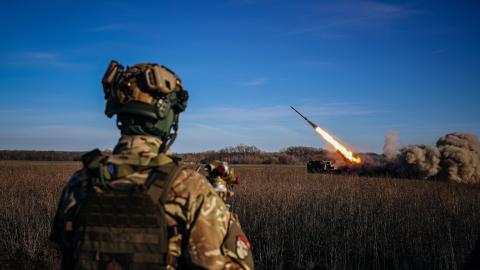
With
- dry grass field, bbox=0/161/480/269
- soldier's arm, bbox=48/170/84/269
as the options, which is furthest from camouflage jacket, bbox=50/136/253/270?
dry grass field, bbox=0/161/480/269

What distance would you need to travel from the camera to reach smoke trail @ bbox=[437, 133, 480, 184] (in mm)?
26312

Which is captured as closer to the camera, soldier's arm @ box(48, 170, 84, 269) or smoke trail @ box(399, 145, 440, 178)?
soldier's arm @ box(48, 170, 84, 269)

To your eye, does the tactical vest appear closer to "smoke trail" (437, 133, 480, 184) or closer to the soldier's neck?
the soldier's neck

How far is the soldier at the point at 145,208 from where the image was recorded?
2.27 meters

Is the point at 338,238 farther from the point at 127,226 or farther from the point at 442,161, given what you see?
the point at 442,161

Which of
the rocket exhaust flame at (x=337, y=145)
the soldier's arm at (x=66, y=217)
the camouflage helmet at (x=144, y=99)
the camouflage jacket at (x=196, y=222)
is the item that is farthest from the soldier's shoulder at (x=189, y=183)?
the rocket exhaust flame at (x=337, y=145)

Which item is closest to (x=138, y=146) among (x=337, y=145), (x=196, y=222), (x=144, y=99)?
(x=144, y=99)

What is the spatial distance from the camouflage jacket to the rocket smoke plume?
89.3 ft

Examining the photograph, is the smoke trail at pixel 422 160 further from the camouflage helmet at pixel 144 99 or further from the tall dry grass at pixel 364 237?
the camouflage helmet at pixel 144 99

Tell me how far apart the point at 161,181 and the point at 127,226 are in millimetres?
359

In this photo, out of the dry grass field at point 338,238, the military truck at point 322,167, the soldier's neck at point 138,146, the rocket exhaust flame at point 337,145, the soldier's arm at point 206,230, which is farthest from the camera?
the military truck at point 322,167

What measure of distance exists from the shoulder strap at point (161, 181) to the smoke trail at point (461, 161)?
2754 cm

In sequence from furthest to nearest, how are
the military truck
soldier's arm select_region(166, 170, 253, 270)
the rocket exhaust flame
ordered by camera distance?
the military truck, the rocket exhaust flame, soldier's arm select_region(166, 170, 253, 270)

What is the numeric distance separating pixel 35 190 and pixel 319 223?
36.9ft
